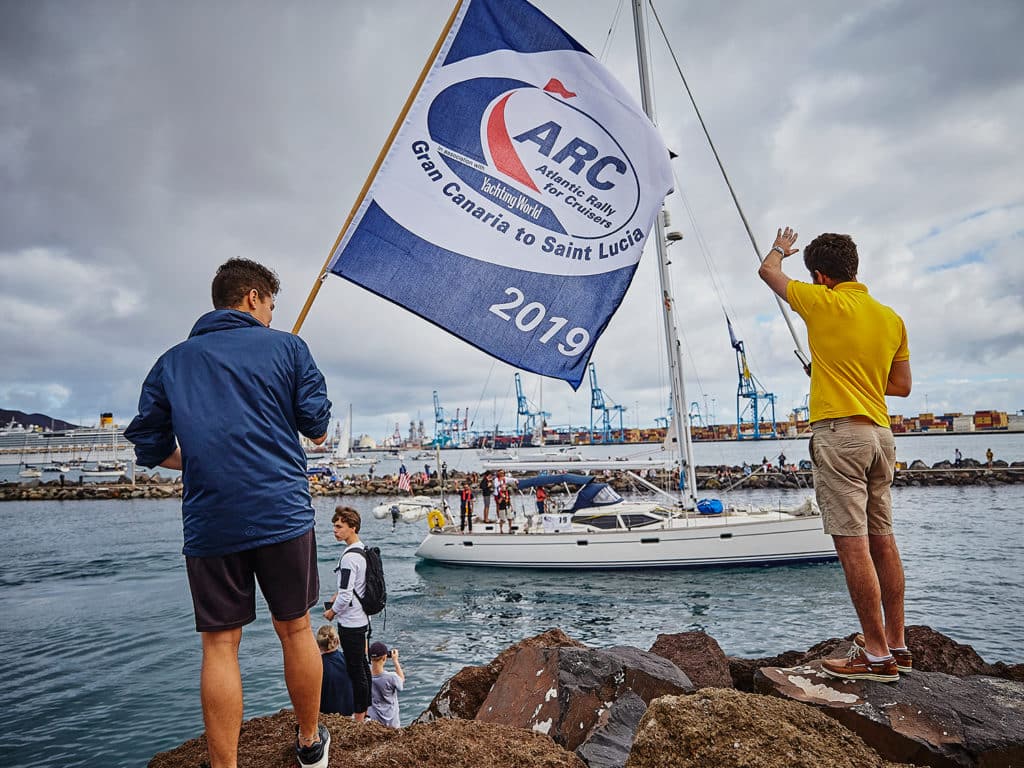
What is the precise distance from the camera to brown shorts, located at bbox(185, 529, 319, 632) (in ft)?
7.24

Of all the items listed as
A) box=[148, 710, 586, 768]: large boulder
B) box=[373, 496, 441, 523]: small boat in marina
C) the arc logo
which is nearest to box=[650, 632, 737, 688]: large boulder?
box=[148, 710, 586, 768]: large boulder

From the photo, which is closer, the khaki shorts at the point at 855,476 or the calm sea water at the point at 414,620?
the khaki shorts at the point at 855,476

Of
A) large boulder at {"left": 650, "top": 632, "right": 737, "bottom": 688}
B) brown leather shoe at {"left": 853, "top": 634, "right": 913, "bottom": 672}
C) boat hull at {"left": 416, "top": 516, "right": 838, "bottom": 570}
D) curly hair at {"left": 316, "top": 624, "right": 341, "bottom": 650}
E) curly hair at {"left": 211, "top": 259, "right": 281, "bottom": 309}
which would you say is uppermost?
curly hair at {"left": 211, "top": 259, "right": 281, "bottom": 309}

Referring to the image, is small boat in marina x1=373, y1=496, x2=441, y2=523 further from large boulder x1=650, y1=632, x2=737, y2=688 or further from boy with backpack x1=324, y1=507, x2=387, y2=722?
large boulder x1=650, y1=632, x2=737, y2=688

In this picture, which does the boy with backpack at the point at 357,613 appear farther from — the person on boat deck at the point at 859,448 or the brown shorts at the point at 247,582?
the person on boat deck at the point at 859,448

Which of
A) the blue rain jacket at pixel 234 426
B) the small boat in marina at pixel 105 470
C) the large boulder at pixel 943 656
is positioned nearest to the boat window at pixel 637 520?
the large boulder at pixel 943 656

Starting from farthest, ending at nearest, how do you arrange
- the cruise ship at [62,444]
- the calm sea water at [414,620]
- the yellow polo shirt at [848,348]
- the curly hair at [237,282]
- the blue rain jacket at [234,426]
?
the cruise ship at [62,444] → the calm sea water at [414,620] → the yellow polo shirt at [848,348] → the curly hair at [237,282] → the blue rain jacket at [234,426]

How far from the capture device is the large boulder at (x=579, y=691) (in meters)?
3.37

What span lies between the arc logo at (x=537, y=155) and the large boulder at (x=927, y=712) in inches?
169

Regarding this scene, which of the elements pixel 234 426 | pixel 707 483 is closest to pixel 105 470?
pixel 707 483

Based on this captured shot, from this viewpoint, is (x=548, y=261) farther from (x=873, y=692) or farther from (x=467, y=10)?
(x=873, y=692)

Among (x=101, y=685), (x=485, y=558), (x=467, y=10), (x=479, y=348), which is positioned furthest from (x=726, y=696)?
(x=485, y=558)

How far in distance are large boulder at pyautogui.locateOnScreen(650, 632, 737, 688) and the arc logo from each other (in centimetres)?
402

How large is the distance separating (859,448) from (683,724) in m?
1.73
